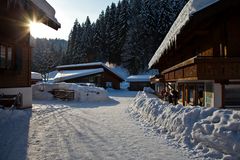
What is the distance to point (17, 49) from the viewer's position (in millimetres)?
12445

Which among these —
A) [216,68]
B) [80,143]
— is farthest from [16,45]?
[216,68]

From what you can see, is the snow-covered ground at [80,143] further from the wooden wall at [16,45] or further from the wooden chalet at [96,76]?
the wooden chalet at [96,76]

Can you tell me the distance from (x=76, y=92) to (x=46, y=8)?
13857mm

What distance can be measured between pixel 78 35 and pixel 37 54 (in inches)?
656

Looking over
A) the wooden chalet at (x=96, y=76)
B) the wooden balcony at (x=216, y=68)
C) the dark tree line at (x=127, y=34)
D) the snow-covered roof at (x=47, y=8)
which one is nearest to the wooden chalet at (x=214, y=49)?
the wooden balcony at (x=216, y=68)

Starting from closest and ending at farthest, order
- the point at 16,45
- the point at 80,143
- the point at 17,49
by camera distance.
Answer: the point at 80,143, the point at 17,49, the point at 16,45

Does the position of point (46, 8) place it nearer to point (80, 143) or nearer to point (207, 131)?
point (80, 143)

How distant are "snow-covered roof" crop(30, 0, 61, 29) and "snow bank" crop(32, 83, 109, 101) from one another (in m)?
12.5

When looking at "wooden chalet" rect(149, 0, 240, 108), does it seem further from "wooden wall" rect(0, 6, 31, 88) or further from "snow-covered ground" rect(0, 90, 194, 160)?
"wooden wall" rect(0, 6, 31, 88)

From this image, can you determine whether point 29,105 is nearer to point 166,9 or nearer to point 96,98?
point 96,98

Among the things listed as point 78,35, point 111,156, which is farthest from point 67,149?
point 78,35

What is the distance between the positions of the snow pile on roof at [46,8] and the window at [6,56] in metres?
2.71

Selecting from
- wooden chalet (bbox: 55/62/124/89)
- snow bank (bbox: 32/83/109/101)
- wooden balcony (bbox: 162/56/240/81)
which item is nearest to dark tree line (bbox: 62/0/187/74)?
wooden chalet (bbox: 55/62/124/89)

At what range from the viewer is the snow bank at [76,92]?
23672mm
